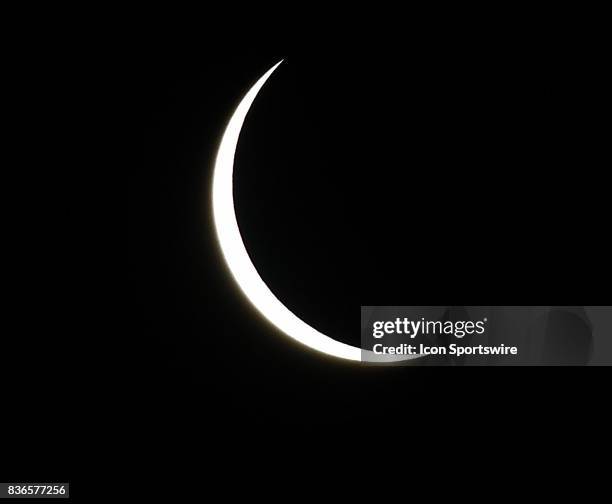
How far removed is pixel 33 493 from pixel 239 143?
1827mm

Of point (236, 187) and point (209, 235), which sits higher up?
point (236, 187)

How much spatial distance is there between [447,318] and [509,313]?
0.95 feet

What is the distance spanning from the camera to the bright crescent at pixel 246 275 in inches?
122

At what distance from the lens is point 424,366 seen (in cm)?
311

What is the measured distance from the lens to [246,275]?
311 cm

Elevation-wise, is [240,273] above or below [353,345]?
above

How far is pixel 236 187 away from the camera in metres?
3.29

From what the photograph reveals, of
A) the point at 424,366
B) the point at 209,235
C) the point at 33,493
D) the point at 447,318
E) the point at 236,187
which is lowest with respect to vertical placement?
the point at 33,493

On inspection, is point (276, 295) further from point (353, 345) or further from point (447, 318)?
point (447, 318)

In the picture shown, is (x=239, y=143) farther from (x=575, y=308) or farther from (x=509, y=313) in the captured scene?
(x=575, y=308)

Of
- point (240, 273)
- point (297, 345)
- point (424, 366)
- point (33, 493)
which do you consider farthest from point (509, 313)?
point (33, 493)

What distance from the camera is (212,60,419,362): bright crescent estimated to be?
3.09 m

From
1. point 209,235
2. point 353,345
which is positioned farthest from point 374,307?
point 209,235

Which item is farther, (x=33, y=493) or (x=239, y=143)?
(x=239, y=143)
